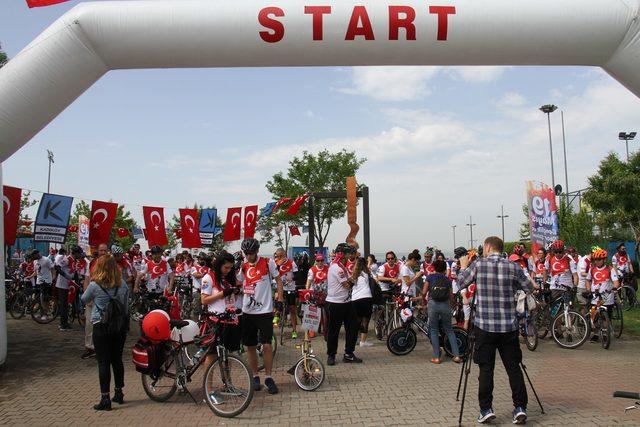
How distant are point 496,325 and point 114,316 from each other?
175 inches

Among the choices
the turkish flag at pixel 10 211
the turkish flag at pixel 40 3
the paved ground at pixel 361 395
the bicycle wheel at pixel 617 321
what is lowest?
the paved ground at pixel 361 395

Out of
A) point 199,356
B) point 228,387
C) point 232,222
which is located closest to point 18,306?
point 232,222

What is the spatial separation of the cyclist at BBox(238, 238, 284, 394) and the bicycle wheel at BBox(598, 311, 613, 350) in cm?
646

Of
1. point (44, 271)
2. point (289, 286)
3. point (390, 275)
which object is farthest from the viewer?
point (44, 271)

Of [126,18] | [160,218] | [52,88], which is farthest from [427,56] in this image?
[160,218]

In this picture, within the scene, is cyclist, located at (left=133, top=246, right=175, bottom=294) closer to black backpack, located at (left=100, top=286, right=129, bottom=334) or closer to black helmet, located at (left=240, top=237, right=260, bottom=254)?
black backpack, located at (left=100, top=286, right=129, bottom=334)

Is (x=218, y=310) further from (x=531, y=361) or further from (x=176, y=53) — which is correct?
(x=531, y=361)

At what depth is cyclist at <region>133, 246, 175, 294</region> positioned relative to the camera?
13369mm

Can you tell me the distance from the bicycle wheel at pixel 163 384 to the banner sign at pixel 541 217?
12.6 metres

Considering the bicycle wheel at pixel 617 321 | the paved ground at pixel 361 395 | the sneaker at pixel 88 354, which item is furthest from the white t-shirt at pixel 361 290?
the bicycle wheel at pixel 617 321

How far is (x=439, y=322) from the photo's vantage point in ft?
30.0

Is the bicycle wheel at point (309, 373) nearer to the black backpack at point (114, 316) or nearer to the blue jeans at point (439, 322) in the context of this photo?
the black backpack at point (114, 316)

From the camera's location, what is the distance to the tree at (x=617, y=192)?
92.4 feet

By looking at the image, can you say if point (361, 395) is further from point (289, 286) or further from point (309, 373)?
point (289, 286)
